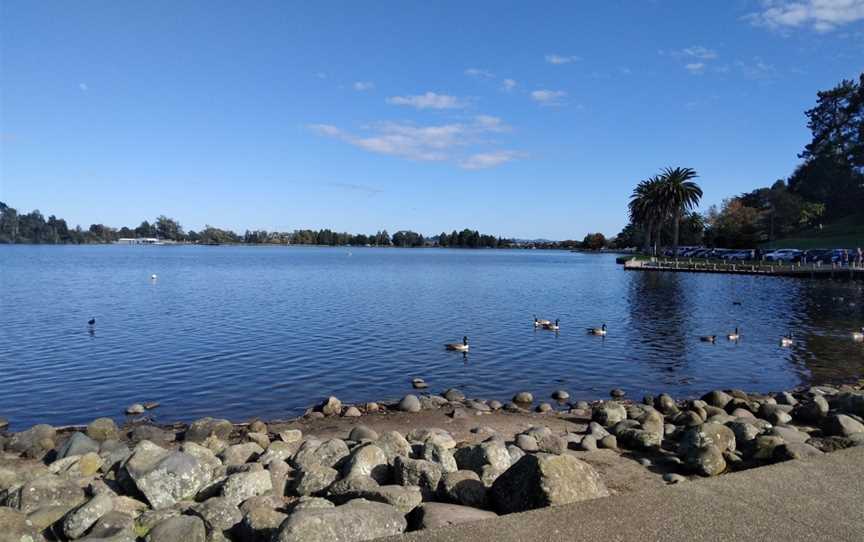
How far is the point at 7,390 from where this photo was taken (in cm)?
2098

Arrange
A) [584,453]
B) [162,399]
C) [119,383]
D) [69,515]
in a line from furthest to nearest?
[119,383] → [162,399] → [584,453] → [69,515]

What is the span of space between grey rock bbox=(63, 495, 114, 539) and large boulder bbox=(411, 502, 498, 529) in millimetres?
4855

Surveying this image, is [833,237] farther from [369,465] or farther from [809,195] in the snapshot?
[369,465]

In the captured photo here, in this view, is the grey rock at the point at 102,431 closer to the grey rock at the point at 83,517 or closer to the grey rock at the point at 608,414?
the grey rock at the point at 83,517

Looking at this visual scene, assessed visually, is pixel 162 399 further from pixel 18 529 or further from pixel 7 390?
pixel 18 529

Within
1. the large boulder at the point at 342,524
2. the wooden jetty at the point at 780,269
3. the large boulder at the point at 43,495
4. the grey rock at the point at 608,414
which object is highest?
the wooden jetty at the point at 780,269

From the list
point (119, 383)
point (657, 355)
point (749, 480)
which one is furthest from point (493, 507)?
point (657, 355)

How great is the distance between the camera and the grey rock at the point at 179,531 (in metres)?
8.21

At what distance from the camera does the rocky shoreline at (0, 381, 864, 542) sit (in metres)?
8.30

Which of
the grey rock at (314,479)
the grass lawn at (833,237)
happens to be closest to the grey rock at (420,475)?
the grey rock at (314,479)

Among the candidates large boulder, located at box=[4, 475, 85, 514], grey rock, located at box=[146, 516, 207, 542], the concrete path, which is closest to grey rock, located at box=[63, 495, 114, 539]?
large boulder, located at box=[4, 475, 85, 514]

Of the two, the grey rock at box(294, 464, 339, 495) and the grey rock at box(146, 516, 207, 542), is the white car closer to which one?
the grey rock at box(294, 464, 339, 495)

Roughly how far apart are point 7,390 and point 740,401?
2527 cm

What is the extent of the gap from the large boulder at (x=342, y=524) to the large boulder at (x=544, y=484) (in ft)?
5.33
